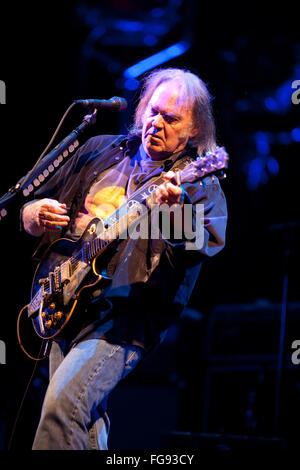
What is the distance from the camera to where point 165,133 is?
2805 millimetres

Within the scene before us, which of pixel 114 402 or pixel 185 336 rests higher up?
pixel 185 336

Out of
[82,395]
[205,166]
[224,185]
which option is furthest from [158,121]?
[224,185]

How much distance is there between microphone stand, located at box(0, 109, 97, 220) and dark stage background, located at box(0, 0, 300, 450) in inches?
46.6

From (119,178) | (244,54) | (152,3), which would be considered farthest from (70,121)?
(244,54)

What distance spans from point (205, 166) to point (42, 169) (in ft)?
→ 2.95

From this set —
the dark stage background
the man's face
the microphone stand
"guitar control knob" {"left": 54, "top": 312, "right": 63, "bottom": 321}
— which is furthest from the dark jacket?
the dark stage background

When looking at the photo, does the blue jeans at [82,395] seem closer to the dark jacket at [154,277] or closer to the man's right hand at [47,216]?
the dark jacket at [154,277]

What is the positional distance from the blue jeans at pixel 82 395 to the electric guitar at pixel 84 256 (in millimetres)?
275

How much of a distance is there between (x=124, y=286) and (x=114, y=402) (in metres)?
2.49

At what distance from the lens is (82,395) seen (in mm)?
2221

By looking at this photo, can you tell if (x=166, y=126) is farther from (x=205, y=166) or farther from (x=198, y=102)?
(x=205, y=166)

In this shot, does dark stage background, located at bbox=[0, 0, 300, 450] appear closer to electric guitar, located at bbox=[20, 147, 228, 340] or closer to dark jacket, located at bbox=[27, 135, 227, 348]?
electric guitar, located at bbox=[20, 147, 228, 340]

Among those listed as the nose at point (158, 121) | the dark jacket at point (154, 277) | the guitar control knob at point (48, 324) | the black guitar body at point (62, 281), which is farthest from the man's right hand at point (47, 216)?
the nose at point (158, 121)
